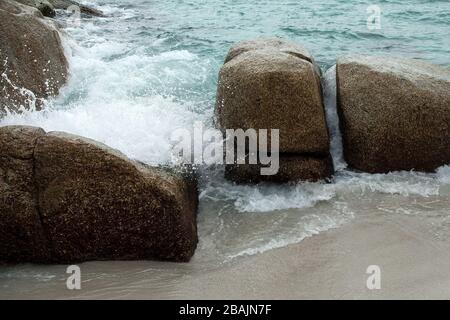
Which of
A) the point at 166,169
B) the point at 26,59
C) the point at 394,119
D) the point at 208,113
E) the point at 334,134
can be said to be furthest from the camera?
the point at 208,113

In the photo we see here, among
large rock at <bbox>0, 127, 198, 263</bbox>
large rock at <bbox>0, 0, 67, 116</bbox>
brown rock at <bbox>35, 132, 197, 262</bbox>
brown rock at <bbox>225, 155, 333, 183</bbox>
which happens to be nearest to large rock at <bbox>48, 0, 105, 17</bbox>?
large rock at <bbox>0, 0, 67, 116</bbox>

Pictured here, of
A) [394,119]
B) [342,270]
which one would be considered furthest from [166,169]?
[394,119]

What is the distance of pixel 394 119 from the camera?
5.68 metres

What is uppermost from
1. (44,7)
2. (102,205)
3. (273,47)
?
(44,7)

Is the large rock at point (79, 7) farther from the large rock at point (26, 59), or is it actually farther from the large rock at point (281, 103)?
the large rock at point (281, 103)

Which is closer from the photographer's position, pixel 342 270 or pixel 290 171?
pixel 342 270

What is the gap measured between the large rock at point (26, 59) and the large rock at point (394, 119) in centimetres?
388

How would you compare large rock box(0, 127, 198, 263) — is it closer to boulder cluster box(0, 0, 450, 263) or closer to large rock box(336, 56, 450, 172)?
boulder cluster box(0, 0, 450, 263)

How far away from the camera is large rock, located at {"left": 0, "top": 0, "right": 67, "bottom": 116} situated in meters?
6.38

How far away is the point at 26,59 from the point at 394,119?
185 inches

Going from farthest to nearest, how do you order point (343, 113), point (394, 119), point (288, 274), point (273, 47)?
point (273, 47)
point (343, 113)
point (394, 119)
point (288, 274)

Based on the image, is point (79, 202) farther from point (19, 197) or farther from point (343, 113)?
point (343, 113)

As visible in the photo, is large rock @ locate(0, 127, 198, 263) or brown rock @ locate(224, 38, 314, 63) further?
brown rock @ locate(224, 38, 314, 63)
